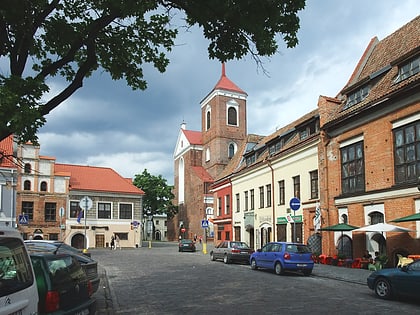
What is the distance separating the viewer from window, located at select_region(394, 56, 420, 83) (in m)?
19.4

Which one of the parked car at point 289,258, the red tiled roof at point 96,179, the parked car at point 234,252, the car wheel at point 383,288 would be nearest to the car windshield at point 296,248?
the parked car at point 289,258

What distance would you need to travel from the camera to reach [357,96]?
2397cm

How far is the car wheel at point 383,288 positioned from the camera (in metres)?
11.8

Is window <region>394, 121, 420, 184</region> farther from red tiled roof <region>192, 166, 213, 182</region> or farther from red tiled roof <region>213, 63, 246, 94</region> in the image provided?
red tiled roof <region>213, 63, 246, 94</region>

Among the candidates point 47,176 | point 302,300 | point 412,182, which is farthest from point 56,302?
point 47,176

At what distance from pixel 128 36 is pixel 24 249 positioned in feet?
18.1

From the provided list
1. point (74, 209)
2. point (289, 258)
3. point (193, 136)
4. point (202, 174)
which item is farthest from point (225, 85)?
point (289, 258)

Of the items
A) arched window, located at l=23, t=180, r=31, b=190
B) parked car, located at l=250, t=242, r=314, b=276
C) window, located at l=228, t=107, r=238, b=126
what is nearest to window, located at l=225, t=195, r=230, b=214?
arched window, located at l=23, t=180, r=31, b=190

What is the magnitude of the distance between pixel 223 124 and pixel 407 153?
4919cm

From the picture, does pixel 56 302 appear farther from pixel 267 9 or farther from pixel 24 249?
pixel 267 9

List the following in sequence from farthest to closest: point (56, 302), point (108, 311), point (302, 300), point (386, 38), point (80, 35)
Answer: point (386, 38) < point (302, 300) < point (108, 311) < point (80, 35) < point (56, 302)

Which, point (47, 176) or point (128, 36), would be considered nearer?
point (128, 36)

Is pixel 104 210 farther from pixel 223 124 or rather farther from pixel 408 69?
pixel 408 69

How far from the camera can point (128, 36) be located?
9.26 meters
